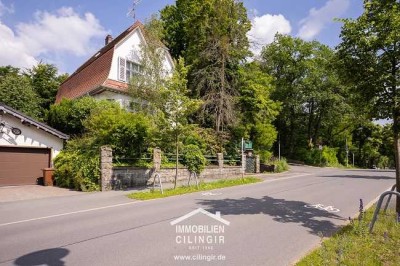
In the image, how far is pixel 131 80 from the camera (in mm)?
23625

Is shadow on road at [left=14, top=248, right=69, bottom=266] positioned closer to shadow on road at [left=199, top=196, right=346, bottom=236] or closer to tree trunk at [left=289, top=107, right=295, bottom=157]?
shadow on road at [left=199, top=196, right=346, bottom=236]

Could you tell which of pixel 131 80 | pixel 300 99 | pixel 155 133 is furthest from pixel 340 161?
pixel 155 133

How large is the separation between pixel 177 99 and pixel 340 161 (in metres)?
44.4

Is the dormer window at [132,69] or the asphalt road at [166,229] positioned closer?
the asphalt road at [166,229]

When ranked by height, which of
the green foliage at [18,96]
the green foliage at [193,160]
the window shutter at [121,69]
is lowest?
the green foliage at [193,160]

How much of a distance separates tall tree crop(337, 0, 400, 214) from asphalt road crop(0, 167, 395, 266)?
10.9 ft

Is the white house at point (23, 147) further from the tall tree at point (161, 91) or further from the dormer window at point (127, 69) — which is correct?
the dormer window at point (127, 69)

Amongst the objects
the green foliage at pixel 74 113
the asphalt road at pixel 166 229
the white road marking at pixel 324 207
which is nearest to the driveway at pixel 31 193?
the asphalt road at pixel 166 229

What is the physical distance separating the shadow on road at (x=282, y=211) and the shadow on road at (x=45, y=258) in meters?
4.83

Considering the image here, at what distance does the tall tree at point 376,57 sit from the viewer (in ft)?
26.4

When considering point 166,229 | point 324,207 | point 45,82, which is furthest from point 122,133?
point 45,82

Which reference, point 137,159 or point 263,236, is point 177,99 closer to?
point 137,159

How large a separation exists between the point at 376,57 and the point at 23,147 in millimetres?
17565

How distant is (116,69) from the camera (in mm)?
24703
